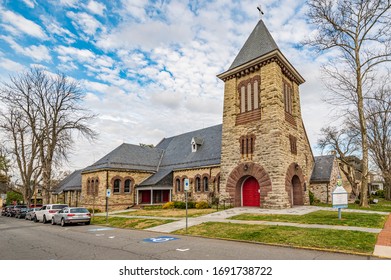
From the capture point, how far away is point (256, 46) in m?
25.7

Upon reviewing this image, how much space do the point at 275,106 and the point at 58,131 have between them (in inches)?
941

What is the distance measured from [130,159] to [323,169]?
2269 centimetres

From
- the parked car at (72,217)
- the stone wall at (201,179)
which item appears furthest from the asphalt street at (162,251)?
the stone wall at (201,179)

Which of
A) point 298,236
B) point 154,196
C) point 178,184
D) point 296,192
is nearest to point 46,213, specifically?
point 154,196

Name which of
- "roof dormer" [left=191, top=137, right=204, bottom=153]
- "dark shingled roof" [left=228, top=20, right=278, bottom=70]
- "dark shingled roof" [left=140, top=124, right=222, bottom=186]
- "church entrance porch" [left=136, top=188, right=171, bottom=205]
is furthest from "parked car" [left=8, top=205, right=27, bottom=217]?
"dark shingled roof" [left=228, top=20, right=278, bottom=70]

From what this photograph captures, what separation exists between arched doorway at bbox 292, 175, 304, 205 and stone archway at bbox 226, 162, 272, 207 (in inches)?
163

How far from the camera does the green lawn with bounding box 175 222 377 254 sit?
8.93 metres

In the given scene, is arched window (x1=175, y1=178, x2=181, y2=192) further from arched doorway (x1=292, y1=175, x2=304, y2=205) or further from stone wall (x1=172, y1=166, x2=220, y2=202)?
arched doorway (x1=292, y1=175, x2=304, y2=205)

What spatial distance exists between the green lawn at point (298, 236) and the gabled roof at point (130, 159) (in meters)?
20.8

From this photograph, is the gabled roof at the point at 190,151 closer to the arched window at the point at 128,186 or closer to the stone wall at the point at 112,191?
the stone wall at the point at 112,191

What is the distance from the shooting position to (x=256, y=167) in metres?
22.4

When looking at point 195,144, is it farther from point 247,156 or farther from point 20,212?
point 20,212
